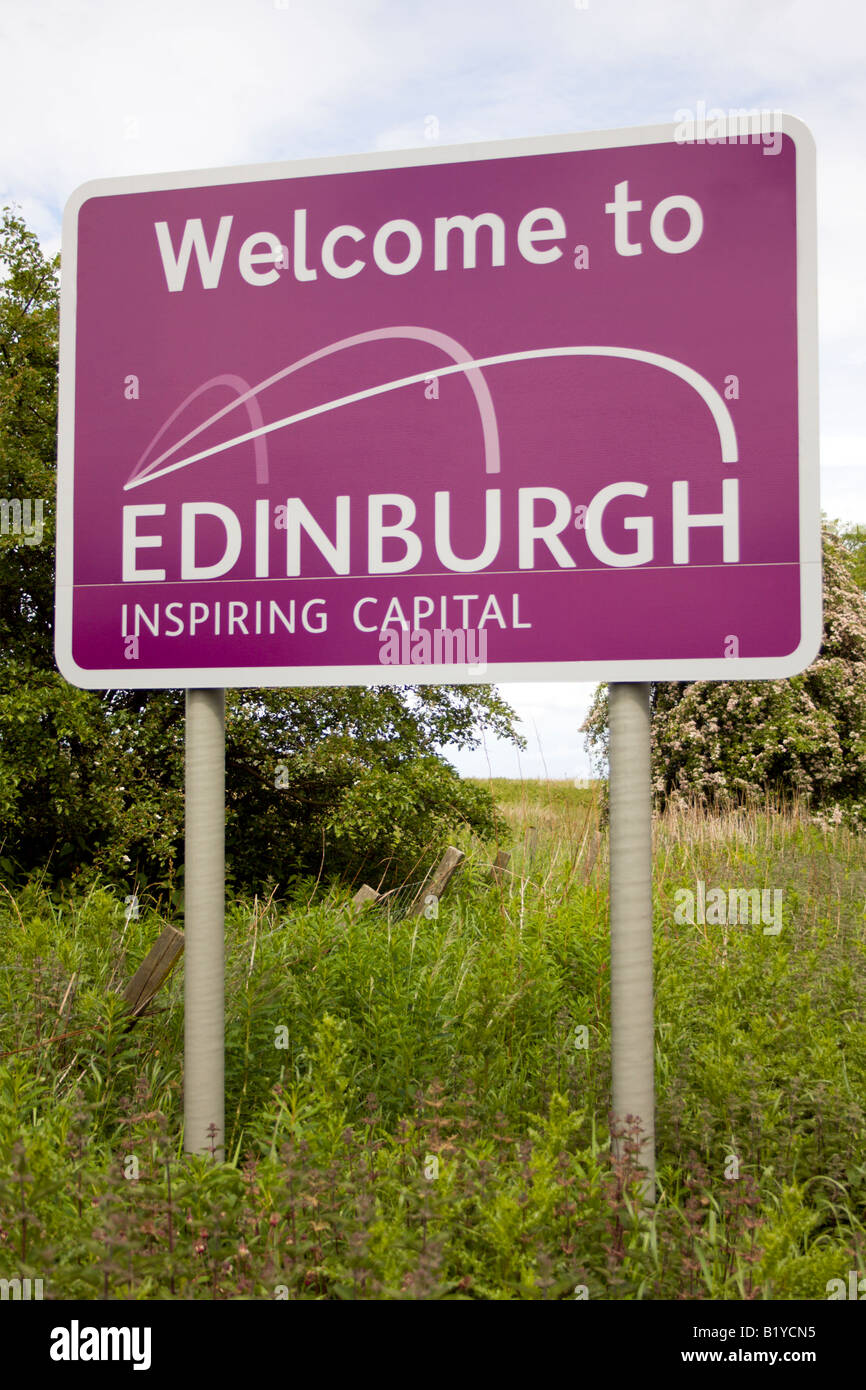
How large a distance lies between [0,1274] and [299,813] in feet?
20.8

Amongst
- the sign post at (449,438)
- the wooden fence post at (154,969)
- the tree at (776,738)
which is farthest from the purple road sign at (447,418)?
the tree at (776,738)

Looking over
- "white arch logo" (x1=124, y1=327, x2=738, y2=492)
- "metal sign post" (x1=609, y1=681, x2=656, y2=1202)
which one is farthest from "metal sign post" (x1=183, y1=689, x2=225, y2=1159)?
"metal sign post" (x1=609, y1=681, x2=656, y2=1202)

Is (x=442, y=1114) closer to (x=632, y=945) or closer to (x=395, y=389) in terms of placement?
(x=632, y=945)

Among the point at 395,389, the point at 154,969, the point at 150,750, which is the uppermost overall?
the point at 395,389

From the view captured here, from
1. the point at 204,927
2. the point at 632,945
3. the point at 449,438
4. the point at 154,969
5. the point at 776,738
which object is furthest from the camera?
the point at 776,738

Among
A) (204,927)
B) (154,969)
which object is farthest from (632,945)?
(154,969)

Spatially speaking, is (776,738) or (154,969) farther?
(776,738)

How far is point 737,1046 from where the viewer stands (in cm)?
353

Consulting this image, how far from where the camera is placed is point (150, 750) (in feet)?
26.6

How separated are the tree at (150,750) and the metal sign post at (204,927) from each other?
4486 millimetres

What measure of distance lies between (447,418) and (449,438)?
63 mm

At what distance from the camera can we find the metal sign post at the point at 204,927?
317 centimetres

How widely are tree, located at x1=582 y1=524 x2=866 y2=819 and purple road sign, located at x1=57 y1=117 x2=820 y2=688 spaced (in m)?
8.90

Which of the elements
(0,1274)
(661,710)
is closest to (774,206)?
(0,1274)
